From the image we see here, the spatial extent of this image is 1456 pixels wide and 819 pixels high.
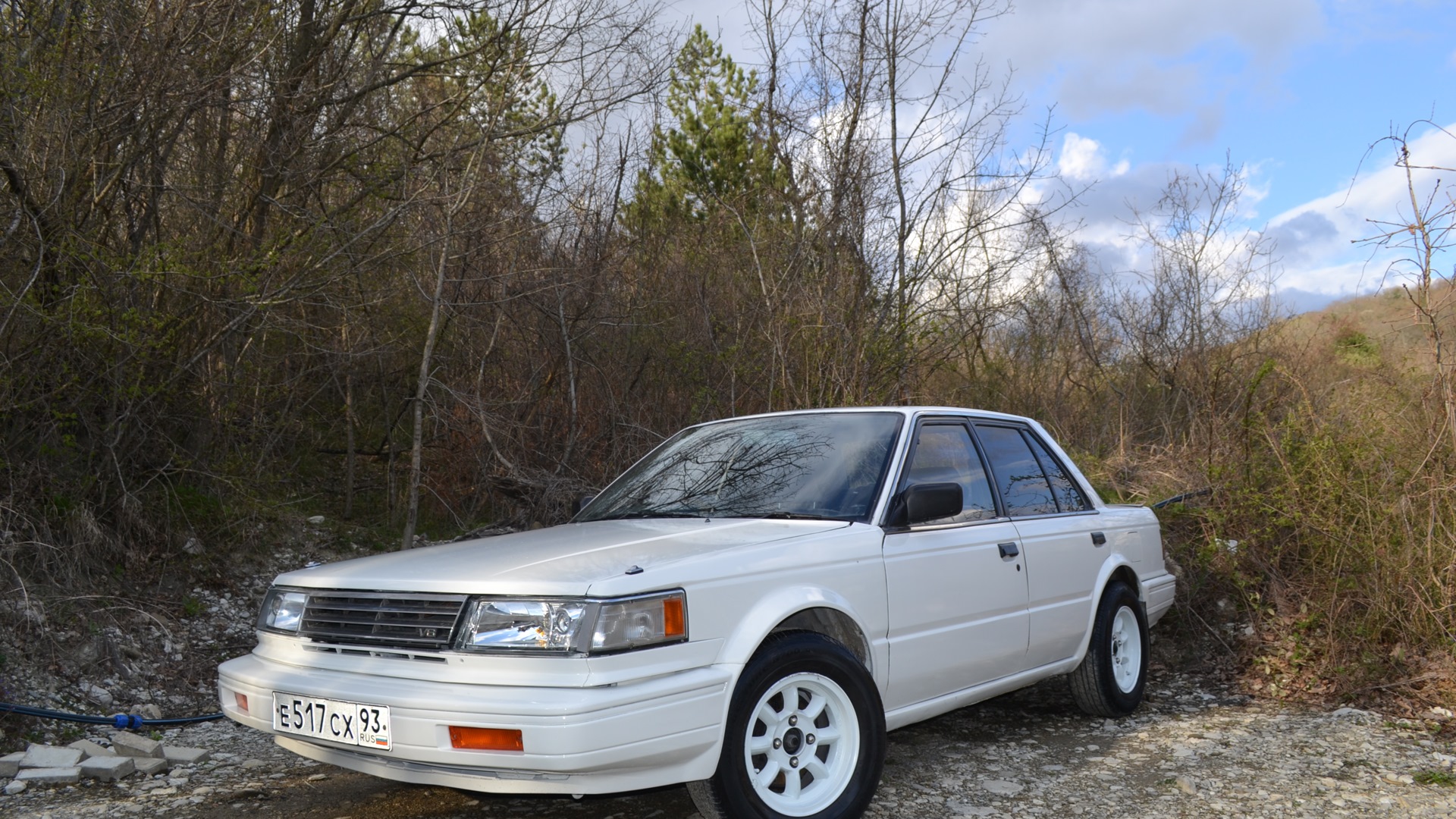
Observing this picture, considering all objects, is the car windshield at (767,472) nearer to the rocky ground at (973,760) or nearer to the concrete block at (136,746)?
the rocky ground at (973,760)

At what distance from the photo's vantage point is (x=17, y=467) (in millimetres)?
6398

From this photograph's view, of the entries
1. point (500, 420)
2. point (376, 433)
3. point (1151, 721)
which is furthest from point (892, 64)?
point (1151, 721)

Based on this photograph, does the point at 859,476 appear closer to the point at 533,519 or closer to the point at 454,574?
the point at 454,574

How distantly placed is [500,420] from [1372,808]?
24.7 ft

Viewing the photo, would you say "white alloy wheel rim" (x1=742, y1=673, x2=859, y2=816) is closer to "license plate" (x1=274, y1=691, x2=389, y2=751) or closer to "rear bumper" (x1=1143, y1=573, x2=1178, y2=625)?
"license plate" (x1=274, y1=691, x2=389, y2=751)

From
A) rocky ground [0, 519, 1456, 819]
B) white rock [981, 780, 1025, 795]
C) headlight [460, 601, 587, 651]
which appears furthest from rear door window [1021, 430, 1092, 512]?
headlight [460, 601, 587, 651]

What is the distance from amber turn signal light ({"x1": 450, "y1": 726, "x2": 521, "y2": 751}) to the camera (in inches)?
113

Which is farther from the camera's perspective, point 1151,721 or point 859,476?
point 1151,721

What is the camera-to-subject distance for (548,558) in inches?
133

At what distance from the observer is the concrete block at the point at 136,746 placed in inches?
180

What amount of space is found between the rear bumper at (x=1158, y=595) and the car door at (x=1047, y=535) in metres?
0.56

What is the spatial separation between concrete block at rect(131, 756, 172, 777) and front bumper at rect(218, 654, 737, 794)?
5.89 feet

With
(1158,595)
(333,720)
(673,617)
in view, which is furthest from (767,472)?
(1158,595)

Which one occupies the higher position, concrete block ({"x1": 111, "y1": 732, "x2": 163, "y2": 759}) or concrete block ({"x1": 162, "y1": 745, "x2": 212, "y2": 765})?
concrete block ({"x1": 111, "y1": 732, "x2": 163, "y2": 759})
